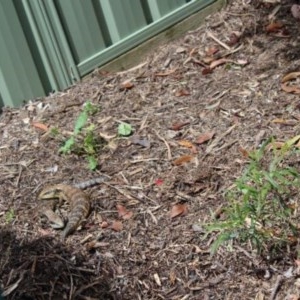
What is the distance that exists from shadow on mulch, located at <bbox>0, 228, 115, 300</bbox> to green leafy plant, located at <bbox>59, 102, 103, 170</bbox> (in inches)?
28.4

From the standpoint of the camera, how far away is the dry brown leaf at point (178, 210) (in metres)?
3.94

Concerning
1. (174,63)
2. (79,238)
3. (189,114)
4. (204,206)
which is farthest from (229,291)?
(174,63)

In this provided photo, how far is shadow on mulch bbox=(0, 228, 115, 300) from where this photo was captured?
3553 millimetres

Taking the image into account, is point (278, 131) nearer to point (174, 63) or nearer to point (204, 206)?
point (204, 206)

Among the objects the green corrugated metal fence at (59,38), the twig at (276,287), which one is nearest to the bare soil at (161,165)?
the twig at (276,287)

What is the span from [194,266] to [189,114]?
1338 mm

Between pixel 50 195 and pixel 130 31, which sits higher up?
pixel 130 31

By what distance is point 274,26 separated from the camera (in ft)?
17.8

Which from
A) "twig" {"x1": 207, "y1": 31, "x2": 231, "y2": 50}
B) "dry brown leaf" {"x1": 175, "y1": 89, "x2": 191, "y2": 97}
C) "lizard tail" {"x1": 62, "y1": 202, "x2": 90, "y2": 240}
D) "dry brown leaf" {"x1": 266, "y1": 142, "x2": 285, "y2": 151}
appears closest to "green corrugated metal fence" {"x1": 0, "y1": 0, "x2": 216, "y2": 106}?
"twig" {"x1": 207, "y1": 31, "x2": 231, "y2": 50}

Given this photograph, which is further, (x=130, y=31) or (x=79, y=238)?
(x=130, y=31)

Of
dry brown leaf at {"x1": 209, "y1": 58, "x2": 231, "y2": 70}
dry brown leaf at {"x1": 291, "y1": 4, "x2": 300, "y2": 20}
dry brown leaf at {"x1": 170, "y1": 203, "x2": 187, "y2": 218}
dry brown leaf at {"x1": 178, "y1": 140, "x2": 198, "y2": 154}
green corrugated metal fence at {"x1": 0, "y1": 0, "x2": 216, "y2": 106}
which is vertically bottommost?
dry brown leaf at {"x1": 170, "y1": 203, "x2": 187, "y2": 218}

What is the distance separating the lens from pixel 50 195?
4.16m

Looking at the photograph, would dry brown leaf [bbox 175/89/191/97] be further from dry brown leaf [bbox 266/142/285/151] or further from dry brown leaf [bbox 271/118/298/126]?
dry brown leaf [bbox 266/142/285/151]

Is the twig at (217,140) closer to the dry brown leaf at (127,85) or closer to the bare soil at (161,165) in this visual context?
the bare soil at (161,165)
